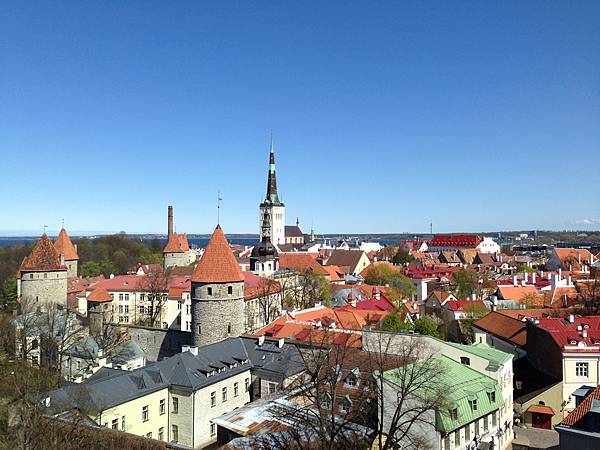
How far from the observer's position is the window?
2561cm

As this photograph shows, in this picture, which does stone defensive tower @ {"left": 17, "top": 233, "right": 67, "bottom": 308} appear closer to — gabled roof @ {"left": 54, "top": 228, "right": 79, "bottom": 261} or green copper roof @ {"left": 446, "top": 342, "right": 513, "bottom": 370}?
gabled roof @ {"left": 54, "top": 228, "right": 79, "bottom": 261}

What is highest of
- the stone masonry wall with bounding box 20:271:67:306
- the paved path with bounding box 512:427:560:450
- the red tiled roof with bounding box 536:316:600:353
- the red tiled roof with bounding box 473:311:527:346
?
the stone masonry wall with bounding box 20:271:67:306

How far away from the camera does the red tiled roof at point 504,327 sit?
105ft

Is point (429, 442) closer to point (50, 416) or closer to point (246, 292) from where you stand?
point (50, 416)

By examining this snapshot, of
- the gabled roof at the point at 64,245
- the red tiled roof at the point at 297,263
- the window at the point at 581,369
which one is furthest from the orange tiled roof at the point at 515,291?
the gabled roof at the point at 64,245

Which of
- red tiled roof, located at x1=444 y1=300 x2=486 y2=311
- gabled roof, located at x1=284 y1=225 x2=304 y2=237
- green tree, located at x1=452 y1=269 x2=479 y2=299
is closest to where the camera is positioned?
red tiled roof, located at x1=444 y1=300 x2=486 y2=311

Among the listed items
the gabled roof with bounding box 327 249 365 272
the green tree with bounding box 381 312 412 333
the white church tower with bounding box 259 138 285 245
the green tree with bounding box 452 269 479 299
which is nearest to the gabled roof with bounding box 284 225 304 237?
the white church tower with bounding box 259 138 285 245

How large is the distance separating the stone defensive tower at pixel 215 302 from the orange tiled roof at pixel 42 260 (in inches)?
660

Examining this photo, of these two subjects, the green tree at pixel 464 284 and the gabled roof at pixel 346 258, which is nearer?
the green tree at pixel 464 284

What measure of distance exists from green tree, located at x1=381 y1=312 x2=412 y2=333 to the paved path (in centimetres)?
825

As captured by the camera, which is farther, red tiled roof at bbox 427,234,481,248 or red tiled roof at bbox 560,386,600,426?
red tiled roof at bbox 427,234,481,248

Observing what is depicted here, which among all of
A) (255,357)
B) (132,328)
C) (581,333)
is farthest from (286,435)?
(132,328)

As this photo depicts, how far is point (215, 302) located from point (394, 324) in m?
10.4

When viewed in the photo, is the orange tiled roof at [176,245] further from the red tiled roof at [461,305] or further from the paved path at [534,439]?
the paved path at [534,439]
